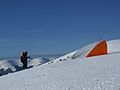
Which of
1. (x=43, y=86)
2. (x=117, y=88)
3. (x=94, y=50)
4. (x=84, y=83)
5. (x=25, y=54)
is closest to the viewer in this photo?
(x=117, y=88)

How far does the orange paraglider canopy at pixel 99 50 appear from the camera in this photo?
21.0 meters

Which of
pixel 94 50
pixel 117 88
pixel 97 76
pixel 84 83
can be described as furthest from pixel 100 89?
pixel 94 50

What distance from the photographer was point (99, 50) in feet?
70.2

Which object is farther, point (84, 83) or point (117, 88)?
point (84, 83)

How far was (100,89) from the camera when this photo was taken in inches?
380

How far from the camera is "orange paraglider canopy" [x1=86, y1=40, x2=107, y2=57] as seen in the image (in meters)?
21.0

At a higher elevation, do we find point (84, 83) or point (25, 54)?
point (25, 54)

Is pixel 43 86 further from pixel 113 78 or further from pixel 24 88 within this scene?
pixel 113 78

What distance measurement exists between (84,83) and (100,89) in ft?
4.27

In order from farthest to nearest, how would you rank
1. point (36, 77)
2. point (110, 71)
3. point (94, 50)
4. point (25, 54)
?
point (25, 54) < point (94, 50) < point (36, 77) < point (110, 71)

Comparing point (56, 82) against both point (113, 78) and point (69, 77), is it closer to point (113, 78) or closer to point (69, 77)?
point (69, 77)

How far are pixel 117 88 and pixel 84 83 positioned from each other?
5.64ft

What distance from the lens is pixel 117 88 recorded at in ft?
31.0

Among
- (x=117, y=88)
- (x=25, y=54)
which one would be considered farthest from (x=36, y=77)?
(x=25, y=54)
